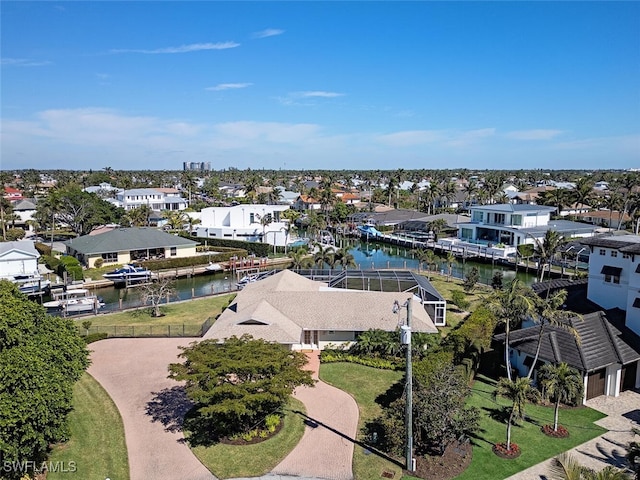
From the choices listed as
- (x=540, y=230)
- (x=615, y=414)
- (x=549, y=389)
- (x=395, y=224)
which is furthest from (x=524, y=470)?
(x=395, y=224)

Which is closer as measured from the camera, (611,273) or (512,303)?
(512,303)

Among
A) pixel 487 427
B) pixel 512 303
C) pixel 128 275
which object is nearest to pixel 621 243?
pixel 512 303

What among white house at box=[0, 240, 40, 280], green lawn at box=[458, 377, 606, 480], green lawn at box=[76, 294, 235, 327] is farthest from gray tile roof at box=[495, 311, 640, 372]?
white house at box=[0, 240, 40, 280]

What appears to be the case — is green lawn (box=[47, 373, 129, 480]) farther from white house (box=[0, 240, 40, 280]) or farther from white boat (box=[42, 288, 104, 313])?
white house (box=[0, 240, 40, 280])

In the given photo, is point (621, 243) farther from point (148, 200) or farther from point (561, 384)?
point (148, 200)

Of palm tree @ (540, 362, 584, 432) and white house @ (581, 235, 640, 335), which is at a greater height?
white house @ (581, 235, 640, 335)

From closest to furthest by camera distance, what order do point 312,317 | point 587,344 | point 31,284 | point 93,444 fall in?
1. point 93,444
2. point 587,344
3. point 312,317
4. point 31,284

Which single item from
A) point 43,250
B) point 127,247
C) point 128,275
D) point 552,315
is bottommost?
point 128,275

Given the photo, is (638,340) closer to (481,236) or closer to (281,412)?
(281,412)
